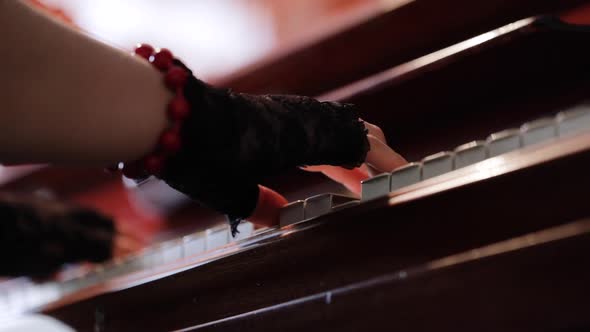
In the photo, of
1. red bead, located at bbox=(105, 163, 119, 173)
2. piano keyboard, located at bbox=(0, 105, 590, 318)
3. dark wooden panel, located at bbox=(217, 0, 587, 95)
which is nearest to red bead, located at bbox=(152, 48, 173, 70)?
red bead, located at bbox=(105, 163, 119, 173)

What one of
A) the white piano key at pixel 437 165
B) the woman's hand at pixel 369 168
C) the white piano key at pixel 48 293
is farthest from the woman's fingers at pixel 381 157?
the white piano key at pixel 48 293

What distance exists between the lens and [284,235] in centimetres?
74

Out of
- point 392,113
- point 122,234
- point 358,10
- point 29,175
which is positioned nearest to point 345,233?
point 392,113

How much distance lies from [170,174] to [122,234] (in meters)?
0.97

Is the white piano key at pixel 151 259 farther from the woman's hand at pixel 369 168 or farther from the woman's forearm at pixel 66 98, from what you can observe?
the woman's forearm at pixel 66 98

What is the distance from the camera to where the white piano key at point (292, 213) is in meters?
0.78

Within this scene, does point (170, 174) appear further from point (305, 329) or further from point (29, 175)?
point (29, 175)

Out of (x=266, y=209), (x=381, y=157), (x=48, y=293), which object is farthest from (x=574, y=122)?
(x=48, y=293)

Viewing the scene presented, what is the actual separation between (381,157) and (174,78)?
264mm

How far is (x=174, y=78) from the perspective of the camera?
668 millimetres

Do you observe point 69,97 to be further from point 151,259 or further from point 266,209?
point 151,259

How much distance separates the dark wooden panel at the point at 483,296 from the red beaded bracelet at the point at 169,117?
0.21 m

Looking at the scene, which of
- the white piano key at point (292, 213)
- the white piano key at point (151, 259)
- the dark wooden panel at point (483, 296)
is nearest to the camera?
the dark wooden panel at point (483, 296)

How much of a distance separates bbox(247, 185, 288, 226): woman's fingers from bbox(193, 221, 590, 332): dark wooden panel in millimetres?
153
